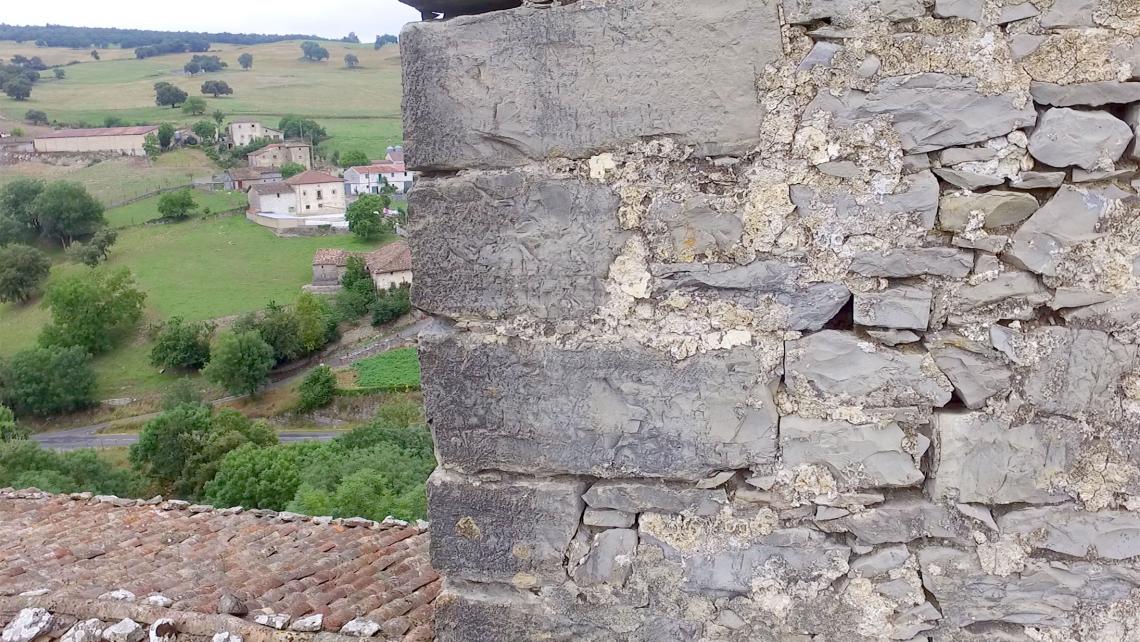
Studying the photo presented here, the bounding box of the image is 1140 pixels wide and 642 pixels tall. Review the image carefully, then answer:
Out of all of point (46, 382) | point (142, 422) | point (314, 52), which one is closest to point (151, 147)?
point (46, 382)

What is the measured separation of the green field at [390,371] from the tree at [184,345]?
21.7ft

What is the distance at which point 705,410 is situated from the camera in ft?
6.42

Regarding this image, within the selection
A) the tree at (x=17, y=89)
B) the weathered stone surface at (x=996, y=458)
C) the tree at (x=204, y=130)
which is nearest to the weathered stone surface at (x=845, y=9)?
the weathered stone surface at (x=996, y=458)

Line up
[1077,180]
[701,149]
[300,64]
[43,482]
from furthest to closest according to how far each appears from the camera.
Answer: [300,64], [43,482], [701,149], [1077,180]

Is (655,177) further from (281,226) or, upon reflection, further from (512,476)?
(281,226)

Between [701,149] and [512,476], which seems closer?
[701,149]

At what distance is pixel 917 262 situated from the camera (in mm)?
1800

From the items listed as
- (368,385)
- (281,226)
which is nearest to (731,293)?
(368,385)

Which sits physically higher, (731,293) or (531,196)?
(531,196)

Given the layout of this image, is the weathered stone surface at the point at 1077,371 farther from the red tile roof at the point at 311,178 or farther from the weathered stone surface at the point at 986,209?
the red tile roof at the point at 311,178

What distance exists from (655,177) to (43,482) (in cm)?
2024

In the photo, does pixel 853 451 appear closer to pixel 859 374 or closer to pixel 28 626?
pixel 859 374

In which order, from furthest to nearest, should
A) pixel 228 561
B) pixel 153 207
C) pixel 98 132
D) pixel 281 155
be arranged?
pixel 281 155 < pixel 98 132 < pixel 153 207 < pixel 228 561

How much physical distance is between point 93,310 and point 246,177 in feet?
63.3
